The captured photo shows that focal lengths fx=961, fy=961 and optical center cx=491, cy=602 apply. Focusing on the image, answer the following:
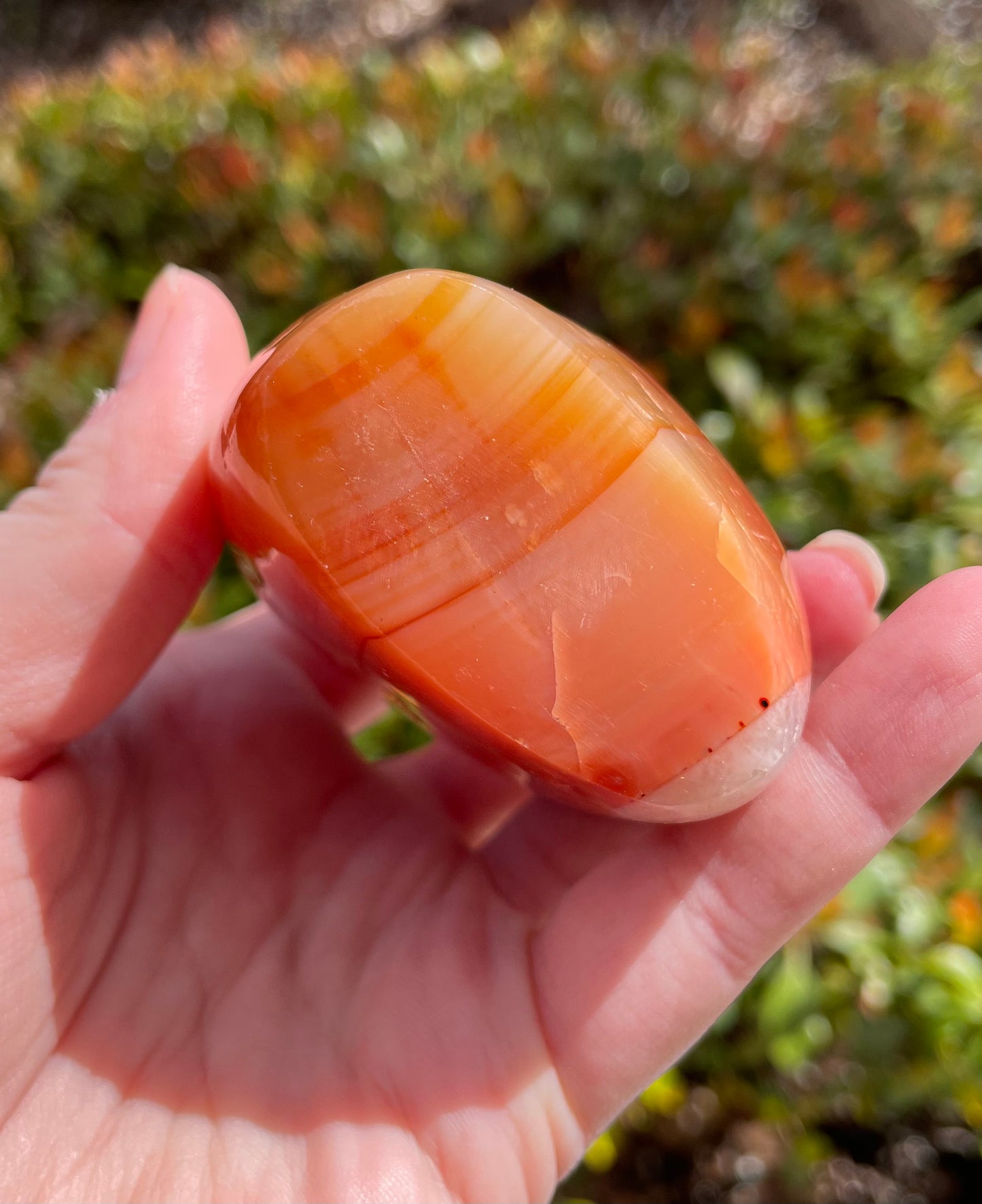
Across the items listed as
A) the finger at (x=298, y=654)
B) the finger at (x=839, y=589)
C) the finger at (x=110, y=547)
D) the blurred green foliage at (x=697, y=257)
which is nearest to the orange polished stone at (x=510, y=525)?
the finger at (x=110, y=547)

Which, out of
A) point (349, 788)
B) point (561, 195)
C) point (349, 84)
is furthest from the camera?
point (349, 84)

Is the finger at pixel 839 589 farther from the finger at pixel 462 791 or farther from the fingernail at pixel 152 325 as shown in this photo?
the fingernail at pixel 152 325

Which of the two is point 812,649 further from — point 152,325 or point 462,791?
point 152,325

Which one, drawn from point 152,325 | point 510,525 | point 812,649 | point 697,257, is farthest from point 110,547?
point 697,257

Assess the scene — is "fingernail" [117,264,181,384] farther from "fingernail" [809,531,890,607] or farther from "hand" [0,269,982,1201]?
"fingernail" [809,531,890,607]

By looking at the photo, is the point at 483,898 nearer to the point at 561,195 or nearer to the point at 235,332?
the point at 235,332

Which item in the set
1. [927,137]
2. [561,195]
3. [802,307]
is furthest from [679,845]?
[927,137]
